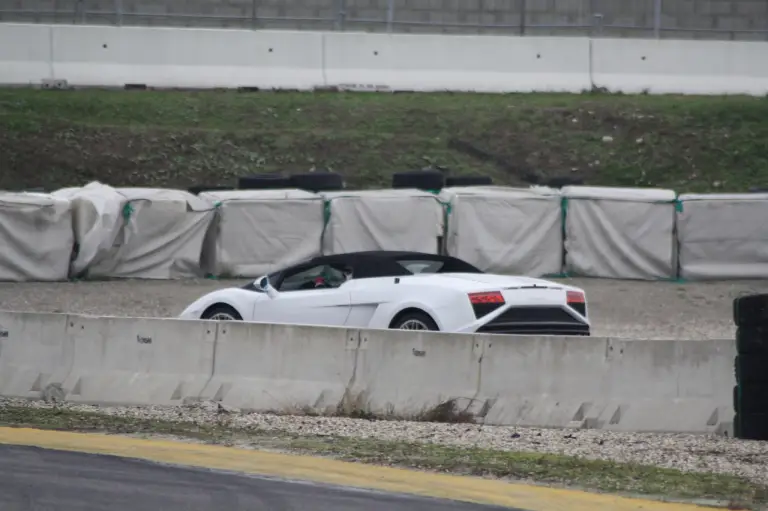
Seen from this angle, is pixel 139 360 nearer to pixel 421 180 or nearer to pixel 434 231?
pixel 434 231

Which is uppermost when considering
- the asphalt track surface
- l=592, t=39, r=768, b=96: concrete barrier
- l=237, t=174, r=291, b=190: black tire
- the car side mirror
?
l=592, t=39, r=768, b=96: concrete barrier

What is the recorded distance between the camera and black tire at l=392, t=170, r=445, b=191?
2458cm

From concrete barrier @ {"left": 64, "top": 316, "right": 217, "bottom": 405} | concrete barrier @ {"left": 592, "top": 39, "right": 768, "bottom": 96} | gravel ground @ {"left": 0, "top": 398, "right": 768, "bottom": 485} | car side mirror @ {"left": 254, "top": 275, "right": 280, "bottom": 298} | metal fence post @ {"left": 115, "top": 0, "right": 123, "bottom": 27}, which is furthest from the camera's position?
concrete barrier @ {"left": 592, "top": 39, "right": 768, "bottom": 96}

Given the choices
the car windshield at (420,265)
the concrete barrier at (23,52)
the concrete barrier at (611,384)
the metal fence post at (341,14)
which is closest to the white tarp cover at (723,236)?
the car windshield at (420,265)

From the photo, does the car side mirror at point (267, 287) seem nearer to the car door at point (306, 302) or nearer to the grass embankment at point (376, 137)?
the car door at point (306, 302)

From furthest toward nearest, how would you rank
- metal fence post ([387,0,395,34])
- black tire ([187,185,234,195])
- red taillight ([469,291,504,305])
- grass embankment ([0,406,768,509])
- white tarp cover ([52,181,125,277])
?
metal fence post ([387,0,395,34]) < black tire ([187,185,234,195]) < white tarp cover ([52,181,125,277]) < red taillight ([469,291,504,305]) < grass embankment ([0,406,768,509])

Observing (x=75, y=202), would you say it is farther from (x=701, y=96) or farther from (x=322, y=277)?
(x=701, y=96)

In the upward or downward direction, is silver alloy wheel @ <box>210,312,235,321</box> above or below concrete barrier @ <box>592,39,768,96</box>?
below

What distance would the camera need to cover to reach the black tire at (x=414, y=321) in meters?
14.2

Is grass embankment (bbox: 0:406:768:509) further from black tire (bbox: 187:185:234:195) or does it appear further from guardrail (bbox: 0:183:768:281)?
black tire (bbox: 187:185:234:195)

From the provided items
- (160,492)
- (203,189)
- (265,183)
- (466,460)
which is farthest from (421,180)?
(160,492)

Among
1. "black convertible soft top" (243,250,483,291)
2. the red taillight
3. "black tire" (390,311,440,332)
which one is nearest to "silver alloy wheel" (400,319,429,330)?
"black tire" (390,311,440,332)

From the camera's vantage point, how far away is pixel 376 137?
29688 millimetres

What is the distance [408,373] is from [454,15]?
22.0 meters
